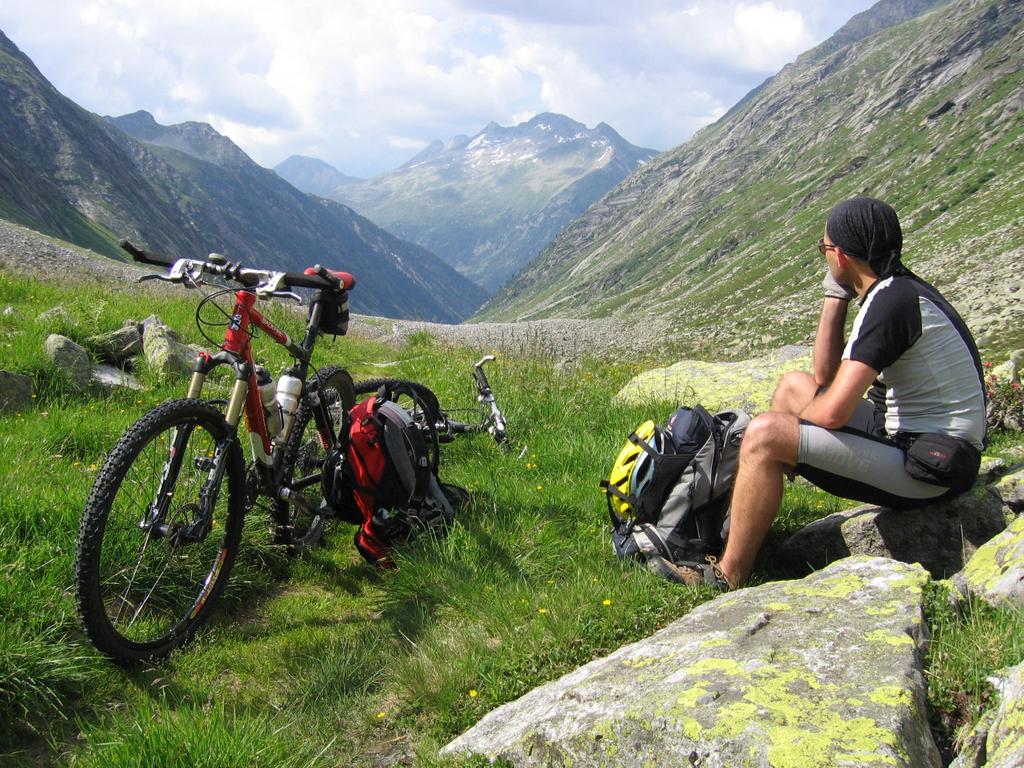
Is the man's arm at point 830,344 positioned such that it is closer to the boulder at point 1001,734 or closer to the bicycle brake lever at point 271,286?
the boulder at point 1001,734

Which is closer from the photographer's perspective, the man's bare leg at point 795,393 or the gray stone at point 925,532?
→ the gray stone at point 925,532

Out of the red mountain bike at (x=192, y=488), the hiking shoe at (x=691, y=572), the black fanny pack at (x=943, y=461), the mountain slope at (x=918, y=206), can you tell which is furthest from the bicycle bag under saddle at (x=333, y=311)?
the mountain slope at (x=918, y=206)

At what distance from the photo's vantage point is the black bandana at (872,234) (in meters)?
4.57

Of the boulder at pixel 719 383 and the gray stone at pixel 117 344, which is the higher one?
the gray stone at pixel 117 344

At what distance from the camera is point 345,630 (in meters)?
4.57

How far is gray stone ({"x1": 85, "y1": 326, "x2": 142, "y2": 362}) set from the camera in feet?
28.3

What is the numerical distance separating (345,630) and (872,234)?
4300 millimetres

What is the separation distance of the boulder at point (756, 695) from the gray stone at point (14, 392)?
568 centimetres

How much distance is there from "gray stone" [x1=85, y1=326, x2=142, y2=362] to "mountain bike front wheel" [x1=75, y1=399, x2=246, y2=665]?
5.09 m

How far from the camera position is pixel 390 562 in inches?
208

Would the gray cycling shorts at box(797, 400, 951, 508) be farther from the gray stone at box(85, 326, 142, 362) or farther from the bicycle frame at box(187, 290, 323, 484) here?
the gray stone at box(85, 326, 142, 362)

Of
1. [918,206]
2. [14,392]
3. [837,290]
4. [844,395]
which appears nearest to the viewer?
[844,395]

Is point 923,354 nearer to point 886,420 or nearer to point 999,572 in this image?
point 886,420

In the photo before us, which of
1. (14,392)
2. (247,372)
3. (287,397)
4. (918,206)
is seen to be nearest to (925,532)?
(287,397)
